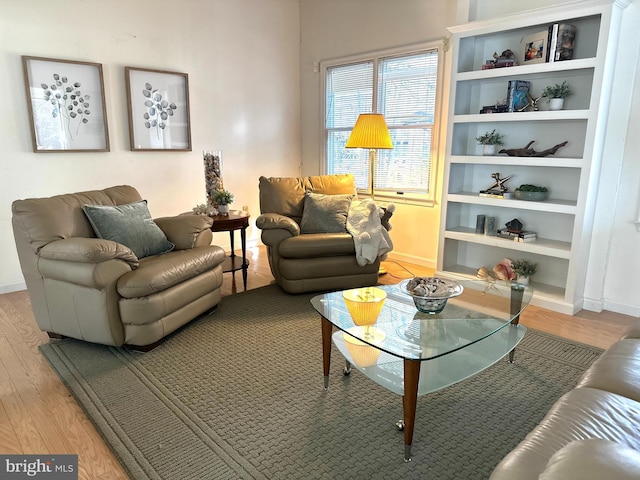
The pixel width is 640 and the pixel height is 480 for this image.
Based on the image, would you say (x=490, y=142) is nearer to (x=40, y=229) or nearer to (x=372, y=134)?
(x=372, y=134)

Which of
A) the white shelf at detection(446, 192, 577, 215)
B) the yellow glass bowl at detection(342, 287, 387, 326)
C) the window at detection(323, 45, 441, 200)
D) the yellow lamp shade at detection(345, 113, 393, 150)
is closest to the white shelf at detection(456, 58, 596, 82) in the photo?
the window at detection(323, 45, 441, 200)

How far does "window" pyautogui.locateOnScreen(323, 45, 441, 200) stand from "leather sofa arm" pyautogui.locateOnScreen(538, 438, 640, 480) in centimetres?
337

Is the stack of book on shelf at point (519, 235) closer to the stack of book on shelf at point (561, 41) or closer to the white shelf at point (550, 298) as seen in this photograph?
the white shelf at point (550, 298)

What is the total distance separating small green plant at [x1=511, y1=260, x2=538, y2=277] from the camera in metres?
3.55

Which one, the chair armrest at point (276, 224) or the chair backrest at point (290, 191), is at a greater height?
the chair backrest at point (290, 191)

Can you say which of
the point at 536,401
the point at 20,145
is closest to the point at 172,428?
the point at 536,401

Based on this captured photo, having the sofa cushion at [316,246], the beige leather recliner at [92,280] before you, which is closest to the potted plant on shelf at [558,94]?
the sofa cushion at [316,246]

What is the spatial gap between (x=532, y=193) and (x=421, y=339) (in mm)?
2108

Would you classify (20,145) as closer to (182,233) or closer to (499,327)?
(182,233)

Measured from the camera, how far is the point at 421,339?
1.88m

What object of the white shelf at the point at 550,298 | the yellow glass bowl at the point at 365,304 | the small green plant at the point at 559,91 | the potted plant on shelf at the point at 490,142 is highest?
the small green plant at the point at 559,91

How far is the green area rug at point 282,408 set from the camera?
1.68 metres

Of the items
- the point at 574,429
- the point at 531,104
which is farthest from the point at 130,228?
the point at 531,104

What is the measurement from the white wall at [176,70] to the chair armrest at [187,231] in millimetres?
1278
